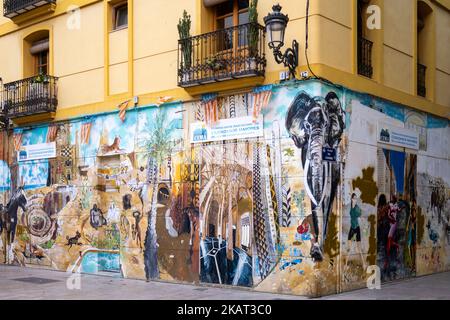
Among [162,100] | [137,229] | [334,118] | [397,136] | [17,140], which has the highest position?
[162,100]

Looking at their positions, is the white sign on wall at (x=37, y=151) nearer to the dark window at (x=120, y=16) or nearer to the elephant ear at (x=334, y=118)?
the dark window at (x=120, y=16)

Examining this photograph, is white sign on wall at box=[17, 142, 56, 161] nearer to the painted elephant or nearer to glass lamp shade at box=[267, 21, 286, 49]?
the painted elephant

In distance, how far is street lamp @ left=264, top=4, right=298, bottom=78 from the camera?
1152 cm

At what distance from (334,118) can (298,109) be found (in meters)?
0.77

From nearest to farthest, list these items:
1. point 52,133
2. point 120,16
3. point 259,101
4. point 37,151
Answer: point 259,101, point 120,16, point 52,133, point 37,151

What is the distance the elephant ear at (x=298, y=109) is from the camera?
39.3ft

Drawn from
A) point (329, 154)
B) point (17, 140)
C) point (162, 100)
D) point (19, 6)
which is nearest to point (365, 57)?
point (329, 154)

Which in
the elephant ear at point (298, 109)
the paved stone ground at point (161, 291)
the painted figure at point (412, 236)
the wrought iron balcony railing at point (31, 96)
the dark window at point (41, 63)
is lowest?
the paved stone ground at point (161, 291)

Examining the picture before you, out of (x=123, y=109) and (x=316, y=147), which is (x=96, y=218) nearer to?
(x=123, y=109)

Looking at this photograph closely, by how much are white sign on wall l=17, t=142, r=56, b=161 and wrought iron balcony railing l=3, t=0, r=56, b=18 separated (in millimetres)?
3700

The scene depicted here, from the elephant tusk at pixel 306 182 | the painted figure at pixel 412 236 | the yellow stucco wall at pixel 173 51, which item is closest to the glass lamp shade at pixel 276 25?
the yellow stucco wall at pixel 173 51

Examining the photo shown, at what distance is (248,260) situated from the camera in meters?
12.5

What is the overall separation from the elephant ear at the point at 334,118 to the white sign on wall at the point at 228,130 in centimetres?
132

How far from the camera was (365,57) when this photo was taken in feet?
44.4
